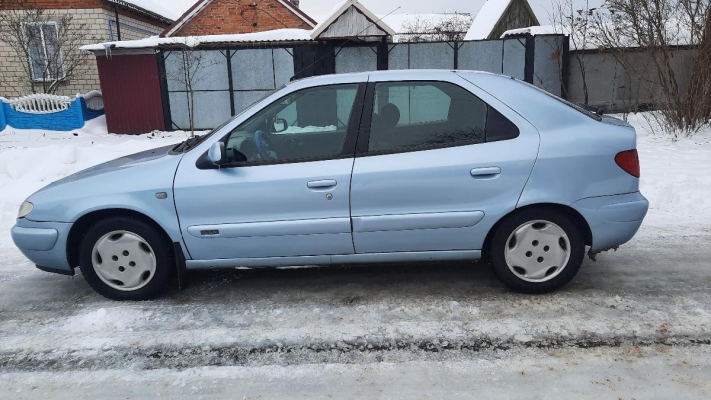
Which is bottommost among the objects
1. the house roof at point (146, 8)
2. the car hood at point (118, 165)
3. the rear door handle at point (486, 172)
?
the rear door handle at point (486, 172)

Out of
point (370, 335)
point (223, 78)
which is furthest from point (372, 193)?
point (223, 78)

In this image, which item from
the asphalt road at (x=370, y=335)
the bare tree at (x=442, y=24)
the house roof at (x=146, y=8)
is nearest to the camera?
the asphalt road at (x=370, y=335)

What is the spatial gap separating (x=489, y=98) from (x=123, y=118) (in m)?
14.4

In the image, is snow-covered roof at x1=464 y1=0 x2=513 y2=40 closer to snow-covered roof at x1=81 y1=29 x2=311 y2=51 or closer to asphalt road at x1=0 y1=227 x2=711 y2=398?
snow-covered roof at x1=81 y1=29 x2=311 y2=51

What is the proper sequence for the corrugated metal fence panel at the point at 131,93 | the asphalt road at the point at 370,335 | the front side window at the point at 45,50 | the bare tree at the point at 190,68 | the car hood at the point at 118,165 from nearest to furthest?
the asphalt road at the point at 370,335
the car hood at the point at 118,165
the bare tree at the point at 190,68
the corrugated metal fence panel at the point at 131,93
the front side window at the point at 45,50

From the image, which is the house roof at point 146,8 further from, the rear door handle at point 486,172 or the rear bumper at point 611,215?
the rear bumper at point 611,215

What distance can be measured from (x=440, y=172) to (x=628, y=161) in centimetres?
131

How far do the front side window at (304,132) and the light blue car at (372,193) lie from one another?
1cm

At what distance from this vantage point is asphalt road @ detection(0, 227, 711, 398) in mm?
2695

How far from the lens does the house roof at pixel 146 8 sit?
1911cm

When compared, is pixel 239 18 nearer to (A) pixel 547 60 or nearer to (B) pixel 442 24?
(A) pixel 547 60

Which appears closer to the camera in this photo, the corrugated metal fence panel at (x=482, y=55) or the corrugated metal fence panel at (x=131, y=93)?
the corrugated metal fence panel at (x=482, y=55)

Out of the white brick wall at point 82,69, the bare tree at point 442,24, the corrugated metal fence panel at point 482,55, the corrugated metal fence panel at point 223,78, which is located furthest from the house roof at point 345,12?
the bare tree at point 442,24

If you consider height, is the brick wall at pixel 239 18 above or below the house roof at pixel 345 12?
above
